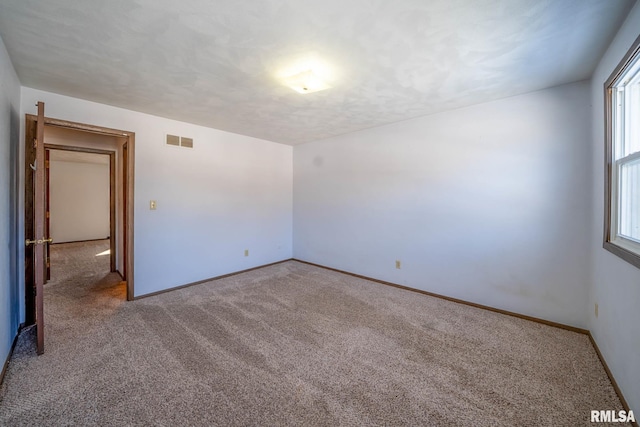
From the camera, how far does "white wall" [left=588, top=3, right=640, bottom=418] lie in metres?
1.52

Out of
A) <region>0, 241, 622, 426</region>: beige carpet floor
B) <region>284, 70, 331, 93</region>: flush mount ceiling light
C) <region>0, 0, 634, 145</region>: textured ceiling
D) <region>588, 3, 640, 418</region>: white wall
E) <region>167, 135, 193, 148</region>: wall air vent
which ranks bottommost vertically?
<region>0, 241, 622, 426</region>: beige carpet floor

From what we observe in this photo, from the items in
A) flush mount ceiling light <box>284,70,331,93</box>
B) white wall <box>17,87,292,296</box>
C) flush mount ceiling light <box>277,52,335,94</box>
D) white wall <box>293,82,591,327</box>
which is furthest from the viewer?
white wall <box>17,87,292,296</box>

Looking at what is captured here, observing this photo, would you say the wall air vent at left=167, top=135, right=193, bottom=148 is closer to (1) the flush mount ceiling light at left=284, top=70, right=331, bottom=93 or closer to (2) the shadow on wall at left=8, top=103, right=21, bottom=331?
(2) the shadow on wall at left=8, top=103, right=21, bottom=331

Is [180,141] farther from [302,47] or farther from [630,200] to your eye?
[630,200]

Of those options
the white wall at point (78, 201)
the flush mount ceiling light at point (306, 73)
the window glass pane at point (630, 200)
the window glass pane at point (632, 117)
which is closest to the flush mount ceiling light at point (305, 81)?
the flush mount ceiling light at point (306, 73)

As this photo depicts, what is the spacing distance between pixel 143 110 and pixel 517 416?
4602mm

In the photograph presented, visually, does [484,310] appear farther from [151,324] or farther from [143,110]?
[143,110]

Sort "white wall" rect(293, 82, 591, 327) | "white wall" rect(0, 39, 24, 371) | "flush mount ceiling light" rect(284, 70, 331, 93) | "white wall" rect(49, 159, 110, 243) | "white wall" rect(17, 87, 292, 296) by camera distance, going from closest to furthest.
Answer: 1. "white wall" rect(0, 39, 24, 371)
2. "flush mount ceiling light" rect(284, 70, 331, 93)
3. "white wall" rect(293, 82, 591, 327)
4. "white wall" rect(17, 87, 292, 296)
5. "white wall" rect(49, 159, 110, 243)

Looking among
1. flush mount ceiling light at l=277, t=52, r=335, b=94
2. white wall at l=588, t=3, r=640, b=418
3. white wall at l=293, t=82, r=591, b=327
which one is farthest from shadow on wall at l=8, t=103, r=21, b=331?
white wall at l=588, t=3, r=640, b=418

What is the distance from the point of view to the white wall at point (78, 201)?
686 cm

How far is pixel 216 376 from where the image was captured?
189 centimetres

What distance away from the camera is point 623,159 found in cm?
179

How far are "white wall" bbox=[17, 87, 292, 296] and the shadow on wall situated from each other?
479 mm

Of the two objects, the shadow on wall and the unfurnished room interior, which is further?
the shadow on wall
